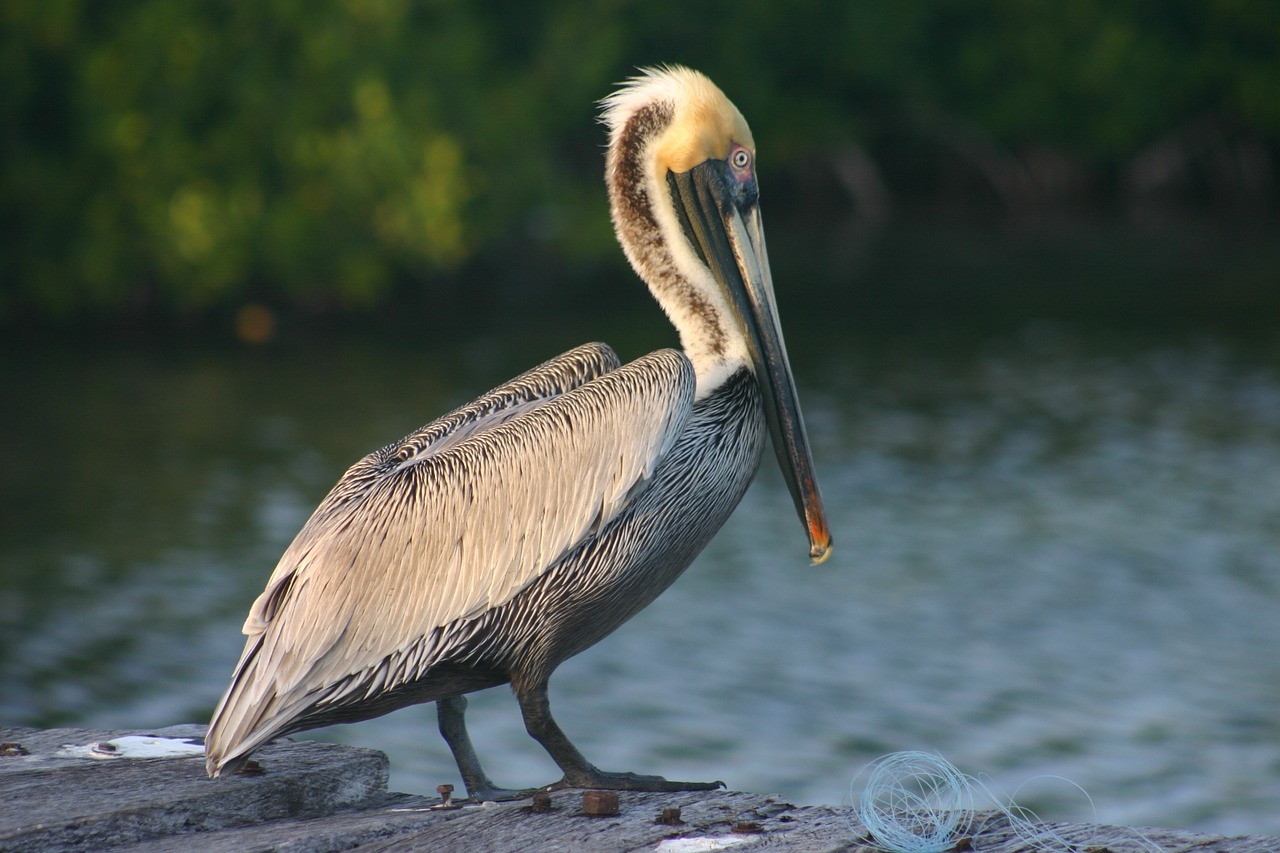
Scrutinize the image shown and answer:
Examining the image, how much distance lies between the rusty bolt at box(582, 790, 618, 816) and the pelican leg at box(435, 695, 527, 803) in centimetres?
51

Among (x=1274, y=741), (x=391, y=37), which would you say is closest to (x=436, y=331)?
(x=391, y=37)

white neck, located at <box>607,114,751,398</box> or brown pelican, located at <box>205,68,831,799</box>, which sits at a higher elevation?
white neck, located at <box>607,114,751,398</box>

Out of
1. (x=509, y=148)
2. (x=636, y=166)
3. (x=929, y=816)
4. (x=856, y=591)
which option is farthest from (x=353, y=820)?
(x=509, y=148)

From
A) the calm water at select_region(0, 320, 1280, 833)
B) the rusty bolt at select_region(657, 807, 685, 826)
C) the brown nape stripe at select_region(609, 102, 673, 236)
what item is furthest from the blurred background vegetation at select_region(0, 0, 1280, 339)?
the rusty bolt at select_region(657, 807, 685, 826)

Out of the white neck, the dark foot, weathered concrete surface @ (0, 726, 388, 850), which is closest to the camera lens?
weathered concrete surface @ (0, 726, 388, 850)

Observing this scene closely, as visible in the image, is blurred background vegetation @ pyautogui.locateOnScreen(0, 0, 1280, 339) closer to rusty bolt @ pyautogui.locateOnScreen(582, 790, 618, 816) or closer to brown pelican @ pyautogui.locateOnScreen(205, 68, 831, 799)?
brown pelican @ pyautogui.locateOnScreen(205, 68, 831, 799)

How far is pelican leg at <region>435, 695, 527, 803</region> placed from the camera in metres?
3.04

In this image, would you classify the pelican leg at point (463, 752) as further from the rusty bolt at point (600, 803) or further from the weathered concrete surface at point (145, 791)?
the rusty bolt at point (600, 803)

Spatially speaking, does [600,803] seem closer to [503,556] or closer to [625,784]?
[625,784]

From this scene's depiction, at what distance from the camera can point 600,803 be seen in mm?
2520

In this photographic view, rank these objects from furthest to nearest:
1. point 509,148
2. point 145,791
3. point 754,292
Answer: point 509,148 → point 754,292 → point 145,791

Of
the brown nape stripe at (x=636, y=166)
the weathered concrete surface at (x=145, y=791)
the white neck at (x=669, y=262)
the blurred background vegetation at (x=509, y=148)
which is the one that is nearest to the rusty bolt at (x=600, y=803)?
the weathered concrete surface at (x=145, y=791)

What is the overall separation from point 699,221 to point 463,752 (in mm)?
1132

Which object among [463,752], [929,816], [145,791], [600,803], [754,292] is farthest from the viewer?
[754,292]
